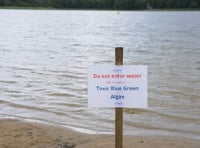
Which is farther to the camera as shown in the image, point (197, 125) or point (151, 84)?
point (151, 84)

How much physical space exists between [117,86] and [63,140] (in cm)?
286

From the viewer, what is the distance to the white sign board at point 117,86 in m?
6.49

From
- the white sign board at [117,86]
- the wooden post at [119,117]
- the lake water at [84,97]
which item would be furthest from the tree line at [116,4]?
the white sign board at [117,86]

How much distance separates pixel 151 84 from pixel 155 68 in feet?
15.4

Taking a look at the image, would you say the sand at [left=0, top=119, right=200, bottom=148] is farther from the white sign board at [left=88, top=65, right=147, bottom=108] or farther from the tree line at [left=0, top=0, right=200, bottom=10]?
the tree line at [left=0, top=0, right=200, bottom=10]

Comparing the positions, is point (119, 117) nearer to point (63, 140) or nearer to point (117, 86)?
point (117, 86)

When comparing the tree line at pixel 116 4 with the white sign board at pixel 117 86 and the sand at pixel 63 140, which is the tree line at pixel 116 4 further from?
the white sign board at pixel 117 86

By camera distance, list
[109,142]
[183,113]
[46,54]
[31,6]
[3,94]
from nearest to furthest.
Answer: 1. [109,142]
2. [183,113]
3. [3,94]
4. [46,54]
5. [31,6]

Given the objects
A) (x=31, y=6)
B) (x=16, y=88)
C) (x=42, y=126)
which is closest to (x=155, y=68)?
(x=16, y=88)

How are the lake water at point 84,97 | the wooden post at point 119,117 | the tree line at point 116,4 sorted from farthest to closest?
the tree line at point 116,4
the lake water at point 84,97
the wooden post at point 119,117

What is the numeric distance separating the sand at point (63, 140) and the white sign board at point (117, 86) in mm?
2052

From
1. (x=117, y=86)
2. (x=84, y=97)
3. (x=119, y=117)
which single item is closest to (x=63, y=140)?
(x=119, y=117)

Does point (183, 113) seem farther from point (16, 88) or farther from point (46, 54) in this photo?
point (46, 54)

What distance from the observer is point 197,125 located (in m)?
11.1
